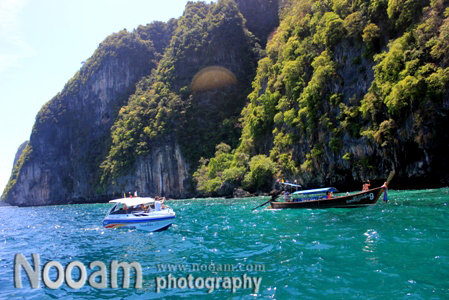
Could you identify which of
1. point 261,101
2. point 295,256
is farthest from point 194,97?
point 295,256

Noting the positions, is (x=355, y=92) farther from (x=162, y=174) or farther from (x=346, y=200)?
(x=162, y=174)

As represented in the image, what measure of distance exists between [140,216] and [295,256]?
13417 millimetres

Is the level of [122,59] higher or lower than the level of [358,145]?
higher

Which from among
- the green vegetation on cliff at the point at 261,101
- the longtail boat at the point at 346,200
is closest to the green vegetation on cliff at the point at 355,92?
the green vegetation on cliff at the point at 261,101

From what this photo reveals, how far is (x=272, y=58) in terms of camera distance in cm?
6350

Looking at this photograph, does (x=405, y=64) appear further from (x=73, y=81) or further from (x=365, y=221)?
(x=73, y=81)

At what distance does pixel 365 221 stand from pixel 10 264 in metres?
17.5

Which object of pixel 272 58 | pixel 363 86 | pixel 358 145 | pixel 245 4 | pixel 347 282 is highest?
pixel 245 4

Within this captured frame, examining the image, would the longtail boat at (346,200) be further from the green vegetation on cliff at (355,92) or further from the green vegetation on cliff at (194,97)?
Result: the green vegetation on cliff at (194,97)

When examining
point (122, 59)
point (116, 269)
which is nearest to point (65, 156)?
point (122, 59)

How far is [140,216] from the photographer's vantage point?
2162cm

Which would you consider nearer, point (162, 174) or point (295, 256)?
point (295, 256)

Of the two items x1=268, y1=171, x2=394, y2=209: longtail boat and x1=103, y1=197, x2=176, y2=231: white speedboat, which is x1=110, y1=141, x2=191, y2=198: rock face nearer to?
x1=268, y1=171, x2=394, y2=209: longtail boat

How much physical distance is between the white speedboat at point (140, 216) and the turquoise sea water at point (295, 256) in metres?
2.04
